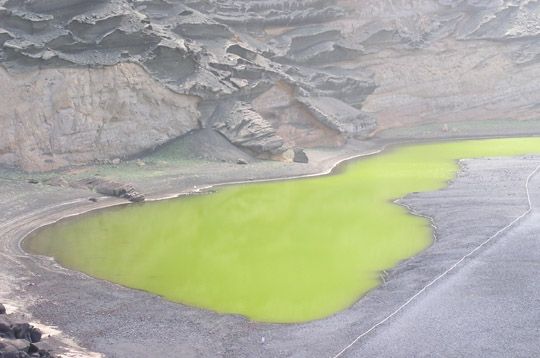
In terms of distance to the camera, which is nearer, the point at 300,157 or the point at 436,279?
the point at 436,279

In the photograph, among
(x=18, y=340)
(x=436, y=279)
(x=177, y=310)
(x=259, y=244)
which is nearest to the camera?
(x=18, y=340)

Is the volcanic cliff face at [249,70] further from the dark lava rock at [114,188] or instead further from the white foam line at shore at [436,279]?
the white foam line at shore at [436,279]

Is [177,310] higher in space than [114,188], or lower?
lower

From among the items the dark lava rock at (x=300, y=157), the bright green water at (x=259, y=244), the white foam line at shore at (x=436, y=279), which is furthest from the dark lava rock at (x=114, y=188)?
the white foam line at shore at (x=436, y=279)

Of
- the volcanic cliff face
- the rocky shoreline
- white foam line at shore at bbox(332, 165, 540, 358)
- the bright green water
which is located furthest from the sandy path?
the volcanic cliff face

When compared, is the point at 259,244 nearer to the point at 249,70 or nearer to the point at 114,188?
the point at 114,188

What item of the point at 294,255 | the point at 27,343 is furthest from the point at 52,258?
the point at 27,343

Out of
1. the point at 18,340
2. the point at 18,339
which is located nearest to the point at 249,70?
the point at 18,339

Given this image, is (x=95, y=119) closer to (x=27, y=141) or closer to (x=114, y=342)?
(x=27, y=141)

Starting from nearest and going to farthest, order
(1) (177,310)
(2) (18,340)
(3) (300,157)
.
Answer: (2) (18,340) < (1) (177,310) < (3) (300,157)
